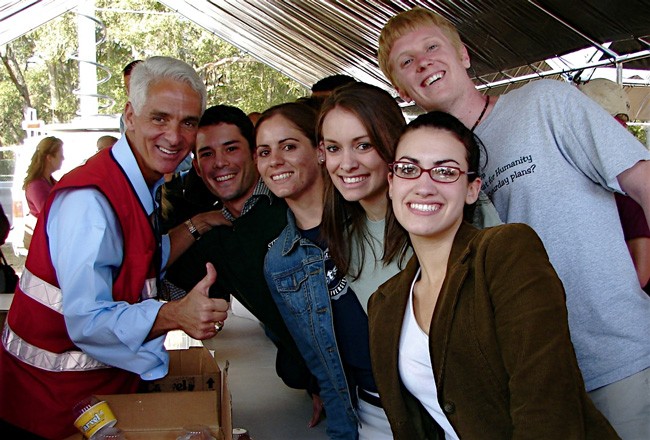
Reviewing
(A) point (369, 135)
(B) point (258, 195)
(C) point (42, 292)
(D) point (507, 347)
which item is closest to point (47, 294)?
(C) point (42, 292)

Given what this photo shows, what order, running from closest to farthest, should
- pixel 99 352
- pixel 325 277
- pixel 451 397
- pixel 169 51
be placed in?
pixel 451 397 < pixel 99 352 < pixel 325 277 < pixel 169 51

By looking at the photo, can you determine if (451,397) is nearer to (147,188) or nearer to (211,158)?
(147,188)

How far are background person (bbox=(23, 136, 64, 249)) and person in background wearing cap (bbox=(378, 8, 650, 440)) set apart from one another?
5679 millimetres

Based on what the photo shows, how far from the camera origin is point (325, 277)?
233 centimetres

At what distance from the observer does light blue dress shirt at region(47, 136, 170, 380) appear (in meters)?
1.92

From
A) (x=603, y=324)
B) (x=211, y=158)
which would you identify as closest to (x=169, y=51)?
(x=211, y=158)

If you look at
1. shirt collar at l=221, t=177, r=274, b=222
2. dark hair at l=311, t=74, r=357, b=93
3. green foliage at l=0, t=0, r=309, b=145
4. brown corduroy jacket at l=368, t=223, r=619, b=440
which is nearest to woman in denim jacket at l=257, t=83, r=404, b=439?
shirt collar at l=221, t=177, r=274, b=222

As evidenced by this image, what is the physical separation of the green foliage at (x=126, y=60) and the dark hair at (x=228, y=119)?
67.9ft

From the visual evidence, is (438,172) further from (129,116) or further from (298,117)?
(129,116)

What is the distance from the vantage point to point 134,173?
2146 millimetres

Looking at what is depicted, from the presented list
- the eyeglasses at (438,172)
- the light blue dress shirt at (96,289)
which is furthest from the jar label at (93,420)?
the eyeglasses at (438,172)

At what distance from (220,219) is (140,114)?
70cm

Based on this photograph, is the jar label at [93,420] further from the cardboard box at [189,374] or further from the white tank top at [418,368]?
the white tank top at [418,368]

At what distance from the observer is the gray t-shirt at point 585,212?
6.00ft
